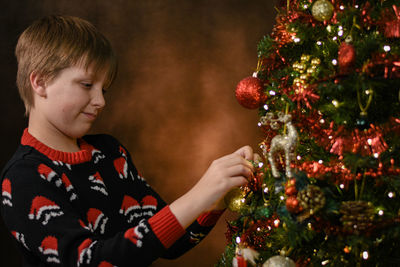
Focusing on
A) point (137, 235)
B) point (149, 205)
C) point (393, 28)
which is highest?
point (393, 28)

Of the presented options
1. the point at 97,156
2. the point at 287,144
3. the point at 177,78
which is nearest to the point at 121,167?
the point at 97,156

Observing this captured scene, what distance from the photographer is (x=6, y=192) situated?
1.01m

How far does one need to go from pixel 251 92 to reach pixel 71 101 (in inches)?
18.3

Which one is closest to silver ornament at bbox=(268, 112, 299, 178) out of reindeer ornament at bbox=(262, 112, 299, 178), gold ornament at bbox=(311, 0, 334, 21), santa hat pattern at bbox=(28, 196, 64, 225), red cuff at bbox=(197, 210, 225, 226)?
reindeer ornament at bbox=(262, 112, 299, 178)

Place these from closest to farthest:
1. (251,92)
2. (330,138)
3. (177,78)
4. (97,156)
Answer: (330,138), (251,92), (97,156), (177,78)

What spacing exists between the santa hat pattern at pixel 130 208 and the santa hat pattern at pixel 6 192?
0.32 meters

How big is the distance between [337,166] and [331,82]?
19cm

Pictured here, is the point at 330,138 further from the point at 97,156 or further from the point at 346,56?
the point at 97,156

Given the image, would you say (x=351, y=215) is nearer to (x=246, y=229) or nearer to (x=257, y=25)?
(x=246, y=229)

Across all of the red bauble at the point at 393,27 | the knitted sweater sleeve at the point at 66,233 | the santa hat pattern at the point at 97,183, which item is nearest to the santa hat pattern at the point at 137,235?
the knitted sweater sleeve at the point at 66,233

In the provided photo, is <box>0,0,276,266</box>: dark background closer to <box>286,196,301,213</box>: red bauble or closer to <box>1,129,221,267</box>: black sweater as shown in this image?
<box>1,129,221,267</box>: black sweater

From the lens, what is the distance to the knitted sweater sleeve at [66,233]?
900mm

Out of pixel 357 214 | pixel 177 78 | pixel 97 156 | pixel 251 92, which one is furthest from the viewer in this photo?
pixel 177 78

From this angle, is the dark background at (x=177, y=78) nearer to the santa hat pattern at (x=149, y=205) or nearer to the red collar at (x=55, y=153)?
the santa hat pattern at (x=149, y=205)
